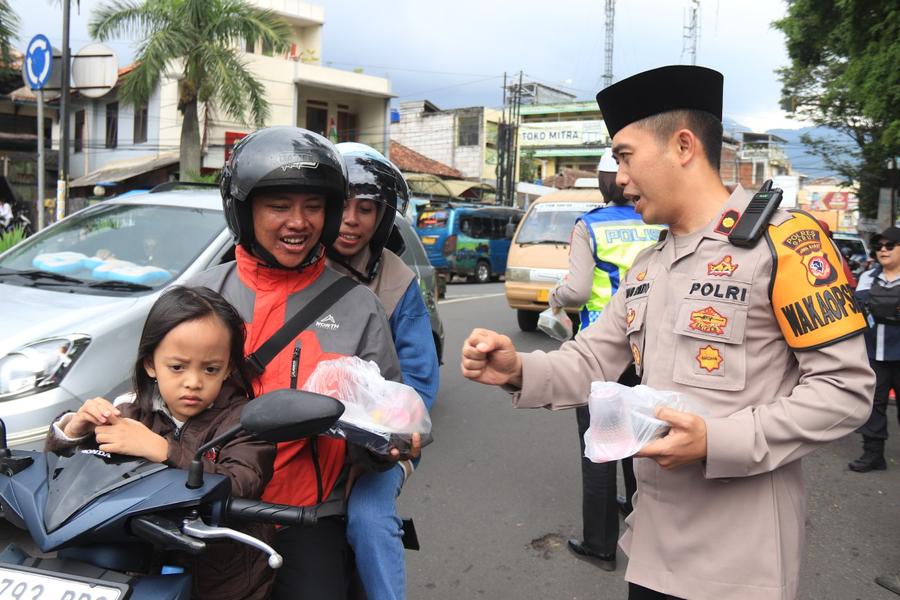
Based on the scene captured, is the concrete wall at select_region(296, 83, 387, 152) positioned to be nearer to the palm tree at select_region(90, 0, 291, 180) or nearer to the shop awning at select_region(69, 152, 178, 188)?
the shop awning at select_region(69, 152, 178, 188)

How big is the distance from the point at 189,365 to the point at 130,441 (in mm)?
273

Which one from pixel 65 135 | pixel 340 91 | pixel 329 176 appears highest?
pixel 340 91

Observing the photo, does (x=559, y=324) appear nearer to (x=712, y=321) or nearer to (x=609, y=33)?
(x=712, y=321)

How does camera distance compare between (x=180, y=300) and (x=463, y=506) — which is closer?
(x=180, y=300)

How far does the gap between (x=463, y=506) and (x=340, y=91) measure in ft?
93.0

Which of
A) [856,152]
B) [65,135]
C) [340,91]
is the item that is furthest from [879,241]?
[340,91]

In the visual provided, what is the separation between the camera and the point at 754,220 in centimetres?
173

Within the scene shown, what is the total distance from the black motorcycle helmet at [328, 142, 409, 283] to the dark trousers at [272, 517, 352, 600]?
2.94 feet

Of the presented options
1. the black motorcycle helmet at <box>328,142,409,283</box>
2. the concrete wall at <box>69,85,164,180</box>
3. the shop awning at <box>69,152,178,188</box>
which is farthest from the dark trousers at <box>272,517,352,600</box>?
the concrete wall at <box>69,85,164,180</box>

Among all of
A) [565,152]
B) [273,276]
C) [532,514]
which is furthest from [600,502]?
[565,152]

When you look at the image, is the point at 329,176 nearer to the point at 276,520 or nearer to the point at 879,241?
the point at 276,520

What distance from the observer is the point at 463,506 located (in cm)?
445

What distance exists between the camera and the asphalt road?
139 inches

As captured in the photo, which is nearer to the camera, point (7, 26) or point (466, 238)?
point (7, 26)
